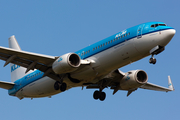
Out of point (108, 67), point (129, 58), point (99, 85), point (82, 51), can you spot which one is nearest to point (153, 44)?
point (129, 58)

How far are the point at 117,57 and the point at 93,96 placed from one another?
10178mm

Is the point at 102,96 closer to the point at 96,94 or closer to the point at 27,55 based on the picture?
the point at 96,94

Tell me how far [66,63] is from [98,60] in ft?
11.1

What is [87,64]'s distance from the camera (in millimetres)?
34812

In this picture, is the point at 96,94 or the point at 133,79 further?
the point at 96,94

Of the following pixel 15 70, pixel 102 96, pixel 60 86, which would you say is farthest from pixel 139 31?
pixel 15 70

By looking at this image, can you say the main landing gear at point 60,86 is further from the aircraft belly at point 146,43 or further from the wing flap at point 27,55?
the aircraft belly at point 146,43

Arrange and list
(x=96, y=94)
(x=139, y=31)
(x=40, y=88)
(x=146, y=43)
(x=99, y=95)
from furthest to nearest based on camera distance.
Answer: (x=96, y=94)
(x=99, y=95)
(x=40, y=88)
(x=139, y=31)
(x=146, y=43)

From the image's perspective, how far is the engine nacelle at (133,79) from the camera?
1575 inches

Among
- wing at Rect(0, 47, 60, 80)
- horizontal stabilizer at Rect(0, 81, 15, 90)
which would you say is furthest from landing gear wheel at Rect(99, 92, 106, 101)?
horizontal stabilizer at Rect(0, 81, 15, 90)

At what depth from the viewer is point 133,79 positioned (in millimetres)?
39969

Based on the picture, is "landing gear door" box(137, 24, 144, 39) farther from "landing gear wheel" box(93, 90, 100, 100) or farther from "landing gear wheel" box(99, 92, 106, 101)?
"landing gear wheel" box(93, 90, 100, 100)

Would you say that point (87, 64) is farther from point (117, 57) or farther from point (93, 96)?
point (93, 96)

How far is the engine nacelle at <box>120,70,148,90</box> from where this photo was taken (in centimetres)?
4000
